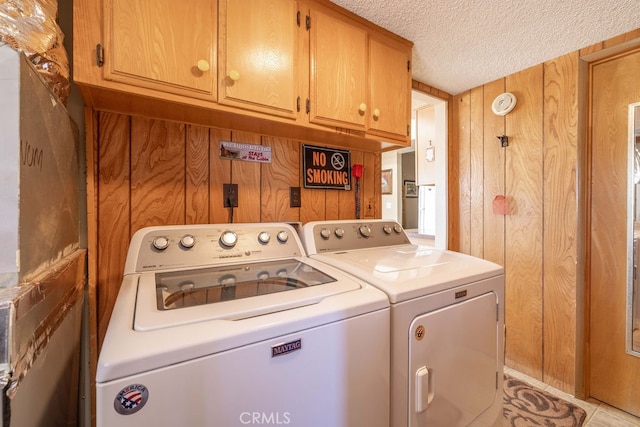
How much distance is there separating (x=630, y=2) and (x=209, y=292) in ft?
7.38

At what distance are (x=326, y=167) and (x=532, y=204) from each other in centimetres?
149

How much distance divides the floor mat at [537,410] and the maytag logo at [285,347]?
5.46 feet

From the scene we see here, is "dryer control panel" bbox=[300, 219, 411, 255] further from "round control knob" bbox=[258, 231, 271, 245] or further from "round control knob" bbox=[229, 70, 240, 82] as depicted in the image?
"round control knob" bbox=[229, 70, 240, 82]

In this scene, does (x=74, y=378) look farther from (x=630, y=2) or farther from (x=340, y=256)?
(x=630, y=2)

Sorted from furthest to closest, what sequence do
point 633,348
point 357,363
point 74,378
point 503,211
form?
point 503,211 < point 633,348 < point 74,378 < point 357,363

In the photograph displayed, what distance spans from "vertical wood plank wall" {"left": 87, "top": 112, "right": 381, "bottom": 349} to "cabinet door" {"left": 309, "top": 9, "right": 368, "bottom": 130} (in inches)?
13.7

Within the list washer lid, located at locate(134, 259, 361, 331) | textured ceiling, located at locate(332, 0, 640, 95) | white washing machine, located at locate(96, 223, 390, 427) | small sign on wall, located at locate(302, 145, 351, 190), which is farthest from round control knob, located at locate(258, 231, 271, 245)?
textured ceiling, located at locate(332, 0, 640, 95)

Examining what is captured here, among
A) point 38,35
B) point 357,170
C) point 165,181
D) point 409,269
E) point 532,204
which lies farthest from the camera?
point 532,204

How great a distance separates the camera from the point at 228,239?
1139 mm

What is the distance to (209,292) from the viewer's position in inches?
33.3

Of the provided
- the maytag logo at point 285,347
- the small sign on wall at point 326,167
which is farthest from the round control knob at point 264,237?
the maytag logo at point 285,347

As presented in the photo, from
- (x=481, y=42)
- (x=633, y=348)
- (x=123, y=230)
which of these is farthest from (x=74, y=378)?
(x=633, y=348)

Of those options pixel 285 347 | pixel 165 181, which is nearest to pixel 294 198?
pixel 165 181

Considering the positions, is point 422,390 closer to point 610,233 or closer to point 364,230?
point 364,230
